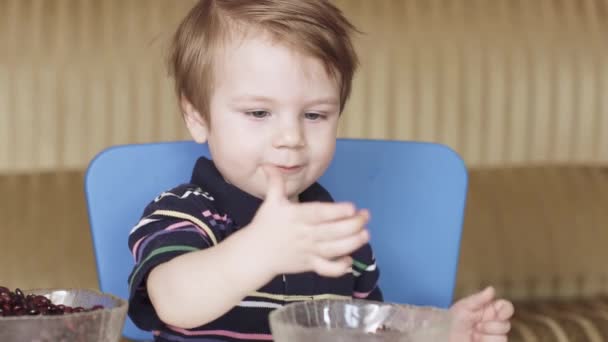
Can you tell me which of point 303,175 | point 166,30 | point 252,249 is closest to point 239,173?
point 303,175

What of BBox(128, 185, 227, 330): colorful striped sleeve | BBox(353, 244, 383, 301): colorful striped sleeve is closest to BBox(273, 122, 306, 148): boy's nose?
BBox(128, 185, 227, 330): colorful striped sleeve

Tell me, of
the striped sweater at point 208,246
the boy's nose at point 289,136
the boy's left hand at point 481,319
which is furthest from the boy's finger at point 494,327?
the boy's nose at point 289,136

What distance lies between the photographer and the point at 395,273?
137 cm

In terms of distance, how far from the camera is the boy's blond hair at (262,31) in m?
1.08

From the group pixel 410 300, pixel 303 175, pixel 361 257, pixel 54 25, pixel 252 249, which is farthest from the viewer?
pixel 54 25

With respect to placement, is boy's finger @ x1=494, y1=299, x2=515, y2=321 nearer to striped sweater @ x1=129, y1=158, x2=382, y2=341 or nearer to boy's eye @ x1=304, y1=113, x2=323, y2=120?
striped sweater @ x1=129, y1=158, x2=382, y2=341

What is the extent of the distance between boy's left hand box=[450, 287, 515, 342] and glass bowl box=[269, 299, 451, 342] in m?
0.30

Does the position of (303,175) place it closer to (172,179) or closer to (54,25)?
(172,179)

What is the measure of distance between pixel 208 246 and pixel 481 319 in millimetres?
309

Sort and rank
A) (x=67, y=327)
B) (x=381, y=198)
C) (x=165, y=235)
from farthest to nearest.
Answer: (x=381, y=198)
(x=165, y=235)
(x=67, y=327)

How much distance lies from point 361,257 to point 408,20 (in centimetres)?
123

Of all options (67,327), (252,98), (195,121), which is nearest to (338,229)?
(67,327)

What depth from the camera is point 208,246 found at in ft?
3.37

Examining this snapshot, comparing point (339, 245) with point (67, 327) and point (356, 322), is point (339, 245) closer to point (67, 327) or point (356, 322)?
point (356, 322)
